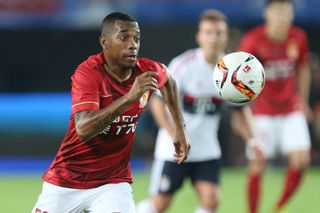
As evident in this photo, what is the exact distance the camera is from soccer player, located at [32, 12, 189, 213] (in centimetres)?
593

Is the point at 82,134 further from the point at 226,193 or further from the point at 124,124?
the point at 226,193

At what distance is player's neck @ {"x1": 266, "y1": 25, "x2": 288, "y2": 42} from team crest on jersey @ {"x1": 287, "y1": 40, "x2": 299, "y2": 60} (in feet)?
0.38

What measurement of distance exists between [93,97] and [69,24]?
36.4ft

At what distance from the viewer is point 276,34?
10.3 metres

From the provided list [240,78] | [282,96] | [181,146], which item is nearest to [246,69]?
[240,78]

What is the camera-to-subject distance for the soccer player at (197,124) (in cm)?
811

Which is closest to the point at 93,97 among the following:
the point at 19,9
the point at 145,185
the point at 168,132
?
the point at 168,132

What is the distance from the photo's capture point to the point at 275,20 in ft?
32.9

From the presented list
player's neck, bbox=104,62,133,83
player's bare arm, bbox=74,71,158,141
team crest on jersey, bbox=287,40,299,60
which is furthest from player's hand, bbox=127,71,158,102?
team crest on jersey, bbox=287,40,299,60

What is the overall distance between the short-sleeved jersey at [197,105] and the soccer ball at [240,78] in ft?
4.66

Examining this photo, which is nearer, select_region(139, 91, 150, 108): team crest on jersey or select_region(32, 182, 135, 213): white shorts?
select_region(32, 182, 135, 213): white shorts

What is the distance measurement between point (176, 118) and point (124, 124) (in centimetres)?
73

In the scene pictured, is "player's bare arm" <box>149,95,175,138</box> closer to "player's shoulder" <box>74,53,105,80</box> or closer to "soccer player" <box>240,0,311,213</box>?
"player's shoulder" <box>74,53,105,80</box>

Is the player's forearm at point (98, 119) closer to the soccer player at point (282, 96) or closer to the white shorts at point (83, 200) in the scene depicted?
the white shorts at point (83, 200)
